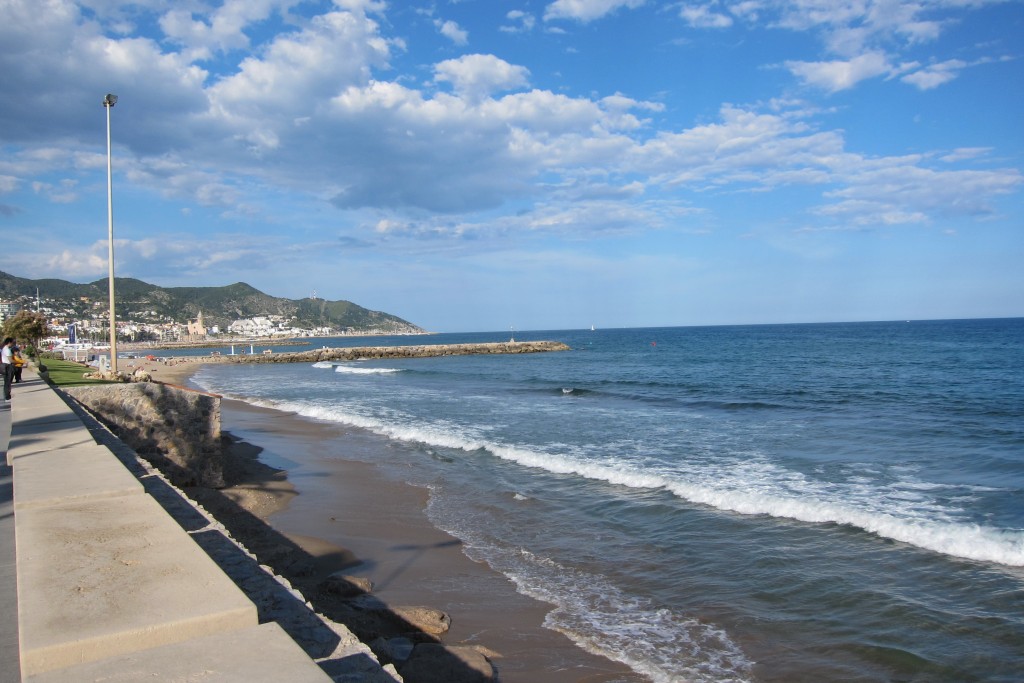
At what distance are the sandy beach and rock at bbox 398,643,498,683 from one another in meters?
0.17

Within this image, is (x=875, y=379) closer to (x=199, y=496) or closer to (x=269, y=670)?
(x=199, y=496)

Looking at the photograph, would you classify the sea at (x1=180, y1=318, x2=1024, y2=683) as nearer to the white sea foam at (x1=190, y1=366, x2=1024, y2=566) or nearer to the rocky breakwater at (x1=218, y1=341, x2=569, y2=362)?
the white sea foam at (x1=190, y1=366, x2=1024, y2=566)

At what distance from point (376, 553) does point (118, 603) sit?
5.62 metres

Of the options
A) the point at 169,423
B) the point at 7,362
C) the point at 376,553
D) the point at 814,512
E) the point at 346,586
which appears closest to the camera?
the point at 346,586

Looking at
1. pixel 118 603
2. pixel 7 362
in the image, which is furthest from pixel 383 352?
pixel 118 603

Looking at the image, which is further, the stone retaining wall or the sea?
the stone retaining wall

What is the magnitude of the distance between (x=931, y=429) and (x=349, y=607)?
18500mm

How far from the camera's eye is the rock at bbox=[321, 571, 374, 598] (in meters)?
7.14

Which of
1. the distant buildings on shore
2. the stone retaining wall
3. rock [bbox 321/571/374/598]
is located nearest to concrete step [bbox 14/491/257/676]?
rock [bbox 321/571/374/598]

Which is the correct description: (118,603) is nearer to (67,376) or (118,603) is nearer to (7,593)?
(7,593)

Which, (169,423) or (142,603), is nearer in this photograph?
(142,603)

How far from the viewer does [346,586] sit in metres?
7.25

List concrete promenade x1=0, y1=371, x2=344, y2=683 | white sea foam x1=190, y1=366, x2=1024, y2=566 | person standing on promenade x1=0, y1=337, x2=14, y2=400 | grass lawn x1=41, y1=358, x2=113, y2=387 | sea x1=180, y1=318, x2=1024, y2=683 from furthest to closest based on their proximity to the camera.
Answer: grass lawn x1=41, y1=358, x2=113, y2=387 → person standing on promenade x1=0, y1=337, x2=14, y2=400 → white sea foam x1=190, y1=366, x2=1024, y2=566 → sea x1=180, y1=318, x2=1024, y2=683 → concrete promenade x1=0, y1=371, x2=344, y2=683

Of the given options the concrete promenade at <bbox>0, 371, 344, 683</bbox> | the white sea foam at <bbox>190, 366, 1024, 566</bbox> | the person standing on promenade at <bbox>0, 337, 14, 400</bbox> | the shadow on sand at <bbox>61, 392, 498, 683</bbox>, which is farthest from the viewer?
the person standing on promenade at <bbox>0, 337, 14, 400</bbox>
